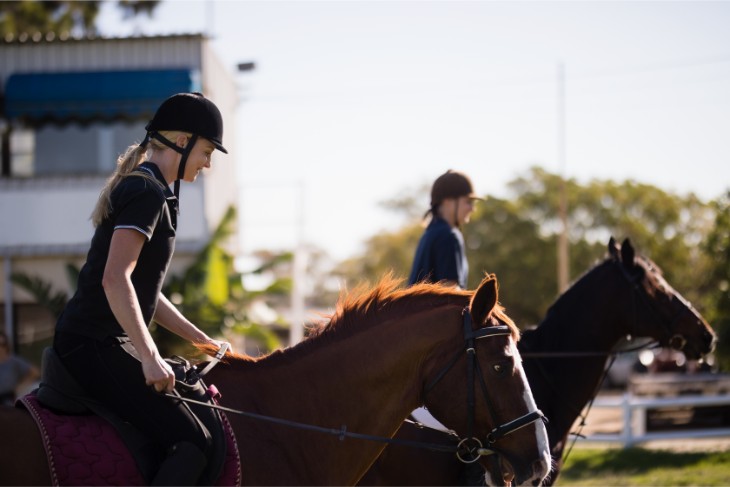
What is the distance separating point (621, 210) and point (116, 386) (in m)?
42.5

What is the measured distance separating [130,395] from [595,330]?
4.32 meters

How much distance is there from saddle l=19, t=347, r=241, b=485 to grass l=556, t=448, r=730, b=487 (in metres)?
8.28

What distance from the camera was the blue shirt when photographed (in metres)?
6.31

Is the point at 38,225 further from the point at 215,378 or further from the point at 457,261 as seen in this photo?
the point at 215,378

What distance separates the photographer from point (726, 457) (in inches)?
499

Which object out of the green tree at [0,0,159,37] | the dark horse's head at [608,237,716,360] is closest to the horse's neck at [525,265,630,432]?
the dark horse's head at [608,237,716,360]

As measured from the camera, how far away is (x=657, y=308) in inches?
282

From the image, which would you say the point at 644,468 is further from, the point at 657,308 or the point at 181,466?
the point at 181,466

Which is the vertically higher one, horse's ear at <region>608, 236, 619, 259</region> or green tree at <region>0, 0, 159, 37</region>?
green tree at <region>0, 0, 159, 37</region>

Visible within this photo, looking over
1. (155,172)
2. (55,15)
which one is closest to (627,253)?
(155,172)

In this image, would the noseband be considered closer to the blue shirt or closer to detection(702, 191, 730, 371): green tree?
the blue shirt

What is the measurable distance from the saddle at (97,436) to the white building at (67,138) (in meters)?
15.1

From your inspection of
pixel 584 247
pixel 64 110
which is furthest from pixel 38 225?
pixel 584 247

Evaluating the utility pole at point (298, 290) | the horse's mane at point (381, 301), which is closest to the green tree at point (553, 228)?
the utility pole at point (298, 290)
